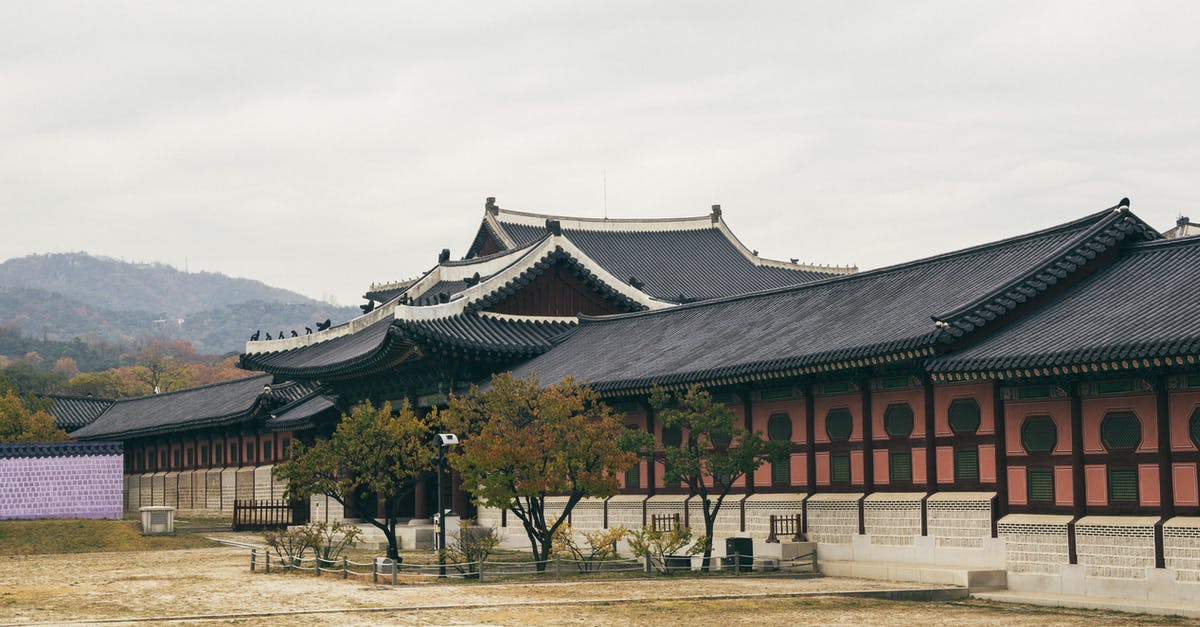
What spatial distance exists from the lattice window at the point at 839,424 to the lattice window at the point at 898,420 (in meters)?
1.26

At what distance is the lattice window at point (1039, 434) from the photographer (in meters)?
29.7

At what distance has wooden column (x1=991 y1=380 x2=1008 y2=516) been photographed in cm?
3064

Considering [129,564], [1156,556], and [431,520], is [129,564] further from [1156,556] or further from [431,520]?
[1156,556]

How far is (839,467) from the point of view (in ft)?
116

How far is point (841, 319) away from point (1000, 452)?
24.4ft

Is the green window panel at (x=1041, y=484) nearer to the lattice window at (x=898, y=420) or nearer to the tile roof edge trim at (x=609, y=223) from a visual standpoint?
the lattice window at (x=898, y=420)

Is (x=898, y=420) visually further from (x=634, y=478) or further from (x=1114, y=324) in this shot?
(x=634, y=478)

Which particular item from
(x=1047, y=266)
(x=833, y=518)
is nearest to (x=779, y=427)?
(x=833, y=518)

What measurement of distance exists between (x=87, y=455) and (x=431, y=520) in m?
16.2

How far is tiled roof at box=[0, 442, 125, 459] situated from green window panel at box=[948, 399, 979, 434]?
3606 cm

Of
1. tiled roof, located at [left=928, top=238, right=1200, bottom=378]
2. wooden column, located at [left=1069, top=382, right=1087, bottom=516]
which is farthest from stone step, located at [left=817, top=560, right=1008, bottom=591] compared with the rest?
tiled roof, located at [left=928, top=238, right=1200, bottom=378]

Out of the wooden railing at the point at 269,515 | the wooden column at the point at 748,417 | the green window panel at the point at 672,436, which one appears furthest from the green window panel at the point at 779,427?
the wooden railing at the point at 269,515

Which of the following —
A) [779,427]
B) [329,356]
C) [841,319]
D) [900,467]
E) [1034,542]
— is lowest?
[1034,542]

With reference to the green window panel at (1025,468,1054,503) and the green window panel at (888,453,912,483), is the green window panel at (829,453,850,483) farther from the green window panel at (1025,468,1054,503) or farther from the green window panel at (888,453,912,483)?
the green window panel at (1025,468,1054,503)
